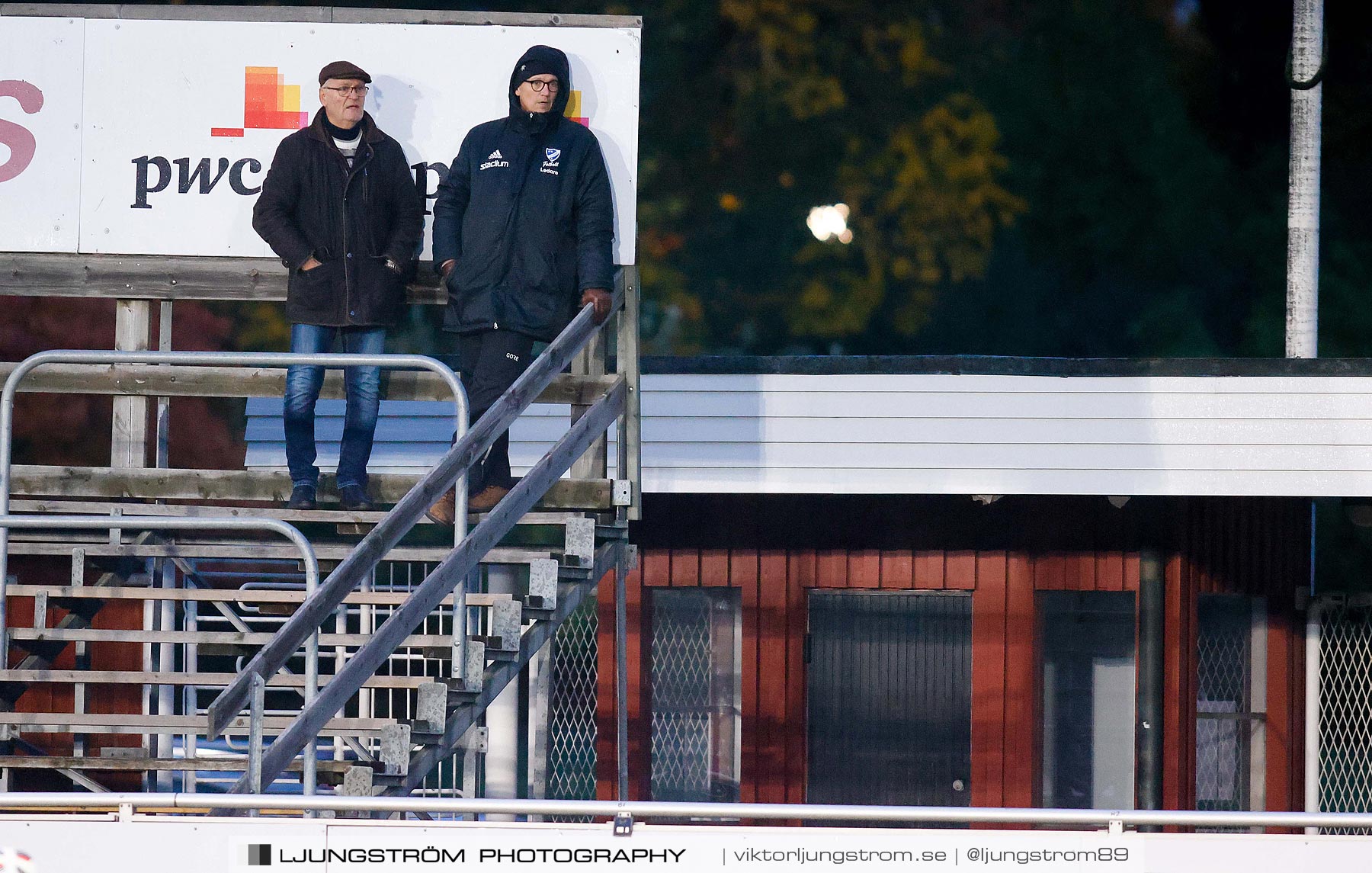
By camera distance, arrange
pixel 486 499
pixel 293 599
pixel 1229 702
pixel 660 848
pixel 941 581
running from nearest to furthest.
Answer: pixel 660 848, pixel 486 499, pixel 293 599, pixel 941 581, pixel 1229 702

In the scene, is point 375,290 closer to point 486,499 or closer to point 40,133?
point 486,499

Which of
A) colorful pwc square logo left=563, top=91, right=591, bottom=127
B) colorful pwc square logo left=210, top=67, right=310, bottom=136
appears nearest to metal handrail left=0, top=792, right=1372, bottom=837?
colorful pwc square logo left=563, top=91, right=591, bottom=127

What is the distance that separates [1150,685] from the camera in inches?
430

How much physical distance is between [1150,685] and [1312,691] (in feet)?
4.05

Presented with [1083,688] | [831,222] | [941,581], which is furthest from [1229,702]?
[831,222]

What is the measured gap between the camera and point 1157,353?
22953 mm

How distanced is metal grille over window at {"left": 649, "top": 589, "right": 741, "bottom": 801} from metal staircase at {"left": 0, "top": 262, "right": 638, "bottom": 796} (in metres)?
1.67

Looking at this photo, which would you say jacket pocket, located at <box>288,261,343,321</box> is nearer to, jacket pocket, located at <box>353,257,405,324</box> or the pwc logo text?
jacket pocket, located at <box>353,257,405,324</box>

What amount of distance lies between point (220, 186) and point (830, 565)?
15.3 ft

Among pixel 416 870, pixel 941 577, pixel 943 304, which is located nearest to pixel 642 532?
pixel 941 577

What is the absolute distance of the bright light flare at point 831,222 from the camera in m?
23.1

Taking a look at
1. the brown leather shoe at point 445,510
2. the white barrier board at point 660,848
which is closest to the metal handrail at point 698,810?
the white barrier board at point 660,848

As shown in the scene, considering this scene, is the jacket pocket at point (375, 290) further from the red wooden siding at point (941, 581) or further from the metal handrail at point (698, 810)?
the red wooden siding at point (941, 581)

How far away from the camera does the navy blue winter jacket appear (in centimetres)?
742
